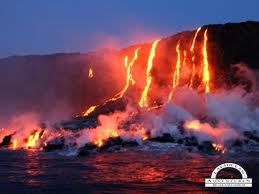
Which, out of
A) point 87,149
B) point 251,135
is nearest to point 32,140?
point 87,149

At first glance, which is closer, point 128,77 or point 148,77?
point 148,77

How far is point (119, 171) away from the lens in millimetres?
33250

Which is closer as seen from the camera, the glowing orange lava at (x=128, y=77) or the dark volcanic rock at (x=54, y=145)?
the dark volcanic rock at (x=54, y=145)

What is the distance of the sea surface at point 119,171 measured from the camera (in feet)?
87.0

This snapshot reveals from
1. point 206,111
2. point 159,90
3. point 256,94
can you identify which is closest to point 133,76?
point 159,90

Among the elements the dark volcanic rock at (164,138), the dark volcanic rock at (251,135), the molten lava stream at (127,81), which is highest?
the molten lava stream at (127,81)

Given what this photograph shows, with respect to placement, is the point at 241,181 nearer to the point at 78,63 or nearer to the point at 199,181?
the point at 199,181

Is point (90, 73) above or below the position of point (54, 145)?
above

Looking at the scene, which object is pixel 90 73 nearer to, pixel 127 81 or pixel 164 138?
pixel 127 81

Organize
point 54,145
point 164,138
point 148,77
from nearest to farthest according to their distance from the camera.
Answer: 1. point 54,145
2. point 164,138
3. point 148,77

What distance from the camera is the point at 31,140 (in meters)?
59.9

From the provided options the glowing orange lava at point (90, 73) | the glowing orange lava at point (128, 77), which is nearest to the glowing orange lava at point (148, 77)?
the glowing orange lava at point (128, 77)

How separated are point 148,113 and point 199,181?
35.4 m

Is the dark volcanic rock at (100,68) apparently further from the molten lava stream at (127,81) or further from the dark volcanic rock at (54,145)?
the dark volcanic rock at (54,145)
